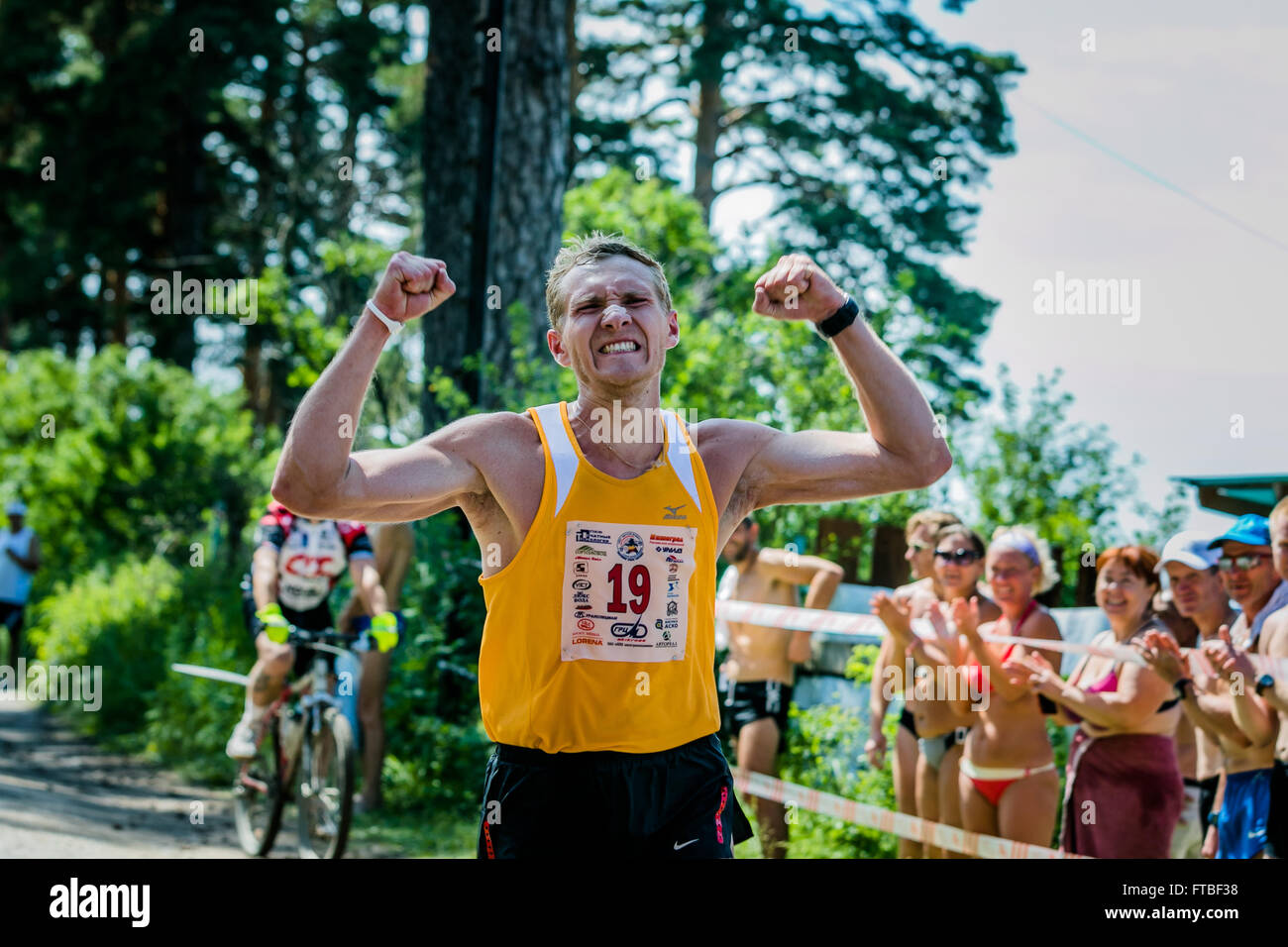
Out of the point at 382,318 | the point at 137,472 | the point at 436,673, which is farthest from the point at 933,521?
the point at 137,472

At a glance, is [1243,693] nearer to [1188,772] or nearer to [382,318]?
[1188,772]

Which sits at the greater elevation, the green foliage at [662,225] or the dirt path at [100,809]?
the green foliage at [662,225]

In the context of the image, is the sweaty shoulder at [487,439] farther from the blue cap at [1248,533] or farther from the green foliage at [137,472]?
the green foliage at [137,472]

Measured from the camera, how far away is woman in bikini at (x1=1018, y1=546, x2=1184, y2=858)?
16.5 ft

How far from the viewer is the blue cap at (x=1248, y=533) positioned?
16.2 feet

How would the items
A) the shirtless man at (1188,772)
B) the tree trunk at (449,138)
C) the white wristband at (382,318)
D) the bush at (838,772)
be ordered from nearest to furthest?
the white wristband at (382,318), the shirtless man at (1188,772), the bush at (838,772), the tree trunk at (449,138)

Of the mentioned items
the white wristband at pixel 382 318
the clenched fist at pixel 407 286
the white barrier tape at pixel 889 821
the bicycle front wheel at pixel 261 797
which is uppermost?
the clenched fist at pixel 407 286

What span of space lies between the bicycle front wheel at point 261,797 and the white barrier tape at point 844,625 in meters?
2.62

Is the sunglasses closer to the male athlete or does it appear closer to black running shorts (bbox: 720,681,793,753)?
the male athlete

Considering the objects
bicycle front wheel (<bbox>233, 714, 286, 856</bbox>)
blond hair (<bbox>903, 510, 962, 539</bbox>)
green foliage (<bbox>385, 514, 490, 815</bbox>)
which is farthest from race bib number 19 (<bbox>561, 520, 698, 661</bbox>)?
green foliage (<bbox>385, 514, 490, 815</bbox>)

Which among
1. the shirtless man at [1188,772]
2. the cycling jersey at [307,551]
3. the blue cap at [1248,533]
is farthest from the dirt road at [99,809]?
the blue cap at [1248,533]

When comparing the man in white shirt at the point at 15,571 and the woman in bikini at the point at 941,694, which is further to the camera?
the man in white shirt at the point at 15,571

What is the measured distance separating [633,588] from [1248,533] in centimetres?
304
